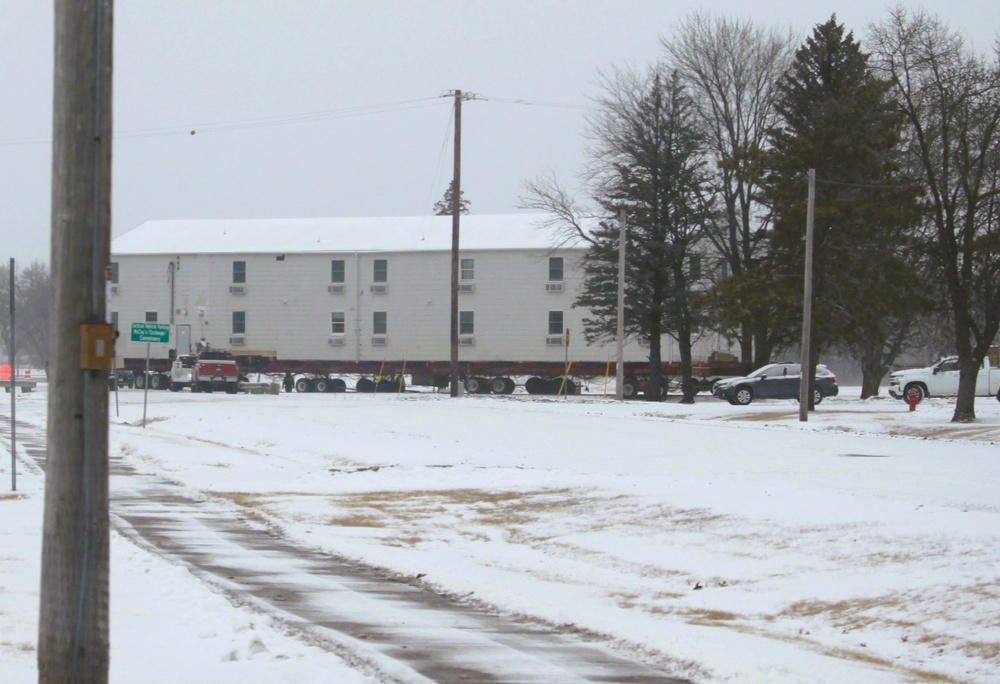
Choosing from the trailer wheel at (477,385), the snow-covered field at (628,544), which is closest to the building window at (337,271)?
the trailer wheel at (477,385)

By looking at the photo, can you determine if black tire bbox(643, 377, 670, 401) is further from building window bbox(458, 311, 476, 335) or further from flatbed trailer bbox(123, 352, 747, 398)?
building window bbox(458, 311, 476, 335)

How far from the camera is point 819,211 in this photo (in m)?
38.6

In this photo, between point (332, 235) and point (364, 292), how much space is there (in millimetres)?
5464

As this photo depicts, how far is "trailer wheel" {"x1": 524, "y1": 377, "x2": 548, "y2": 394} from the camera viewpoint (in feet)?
187

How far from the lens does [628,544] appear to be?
43.8ft

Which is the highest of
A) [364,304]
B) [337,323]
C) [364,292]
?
[364,292]

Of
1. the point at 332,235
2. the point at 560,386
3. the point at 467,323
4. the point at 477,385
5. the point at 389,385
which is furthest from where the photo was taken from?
the point at 332,235

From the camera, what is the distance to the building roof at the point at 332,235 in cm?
6156

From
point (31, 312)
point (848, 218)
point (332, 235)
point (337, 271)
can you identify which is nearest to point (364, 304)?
point (337, 271)

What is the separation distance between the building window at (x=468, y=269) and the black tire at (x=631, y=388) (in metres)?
9.95

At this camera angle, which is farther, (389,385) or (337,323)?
(337,323)

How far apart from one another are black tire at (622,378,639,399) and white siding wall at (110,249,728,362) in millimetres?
1612

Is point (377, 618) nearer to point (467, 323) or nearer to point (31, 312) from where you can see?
point (467, 323)

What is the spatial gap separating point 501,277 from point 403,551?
4697 centimetres
